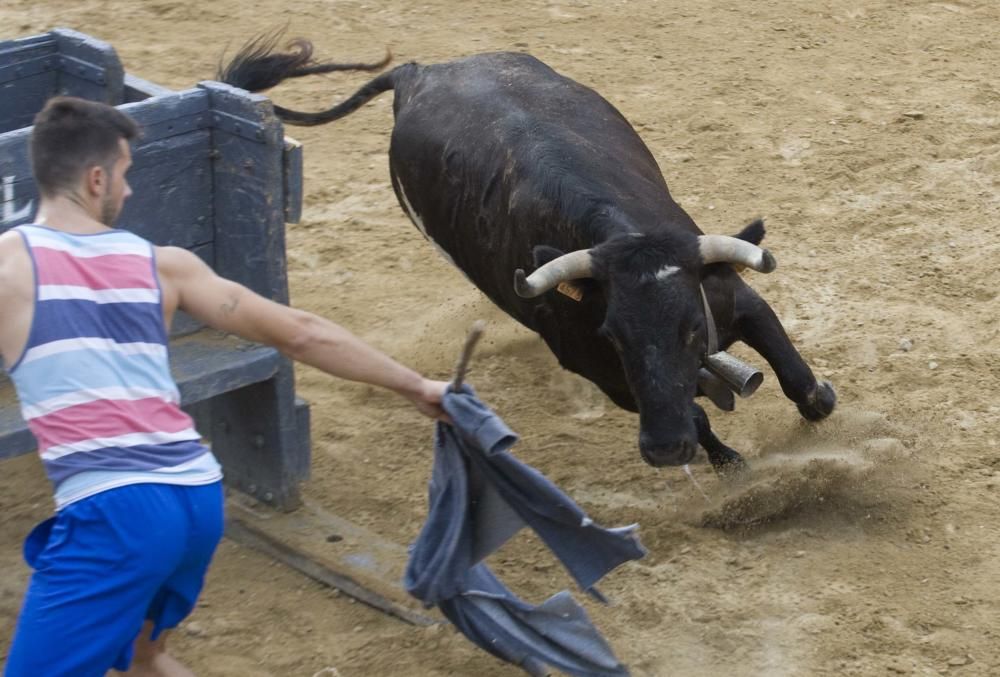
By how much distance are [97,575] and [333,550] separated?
6.64 feet

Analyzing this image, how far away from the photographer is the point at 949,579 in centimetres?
478

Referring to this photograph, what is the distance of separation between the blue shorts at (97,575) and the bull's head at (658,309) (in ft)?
6.52

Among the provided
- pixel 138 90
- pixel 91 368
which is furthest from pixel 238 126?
pixel 91 368

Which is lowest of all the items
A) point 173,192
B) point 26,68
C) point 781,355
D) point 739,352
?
point 739,352

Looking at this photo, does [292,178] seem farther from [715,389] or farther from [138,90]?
[715,389]

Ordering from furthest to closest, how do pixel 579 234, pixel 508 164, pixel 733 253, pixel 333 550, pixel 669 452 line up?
pixel 508 164 < pixel 579 234 < pixel 333 550 < pixel 733 253 < pixel 669 452

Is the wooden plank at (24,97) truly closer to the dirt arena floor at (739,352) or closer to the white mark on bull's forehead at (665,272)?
the dirt arena floor at (739,352)

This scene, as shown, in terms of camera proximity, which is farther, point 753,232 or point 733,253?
point 753,232

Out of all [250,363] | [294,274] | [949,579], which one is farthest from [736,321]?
[294,274]

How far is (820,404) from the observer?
5.69m

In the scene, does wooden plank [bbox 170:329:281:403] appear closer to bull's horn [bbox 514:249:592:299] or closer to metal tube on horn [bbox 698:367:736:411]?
bull's horn [bbox 514:249:592:299]

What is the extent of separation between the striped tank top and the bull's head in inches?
74.9

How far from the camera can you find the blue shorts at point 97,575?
125 inches

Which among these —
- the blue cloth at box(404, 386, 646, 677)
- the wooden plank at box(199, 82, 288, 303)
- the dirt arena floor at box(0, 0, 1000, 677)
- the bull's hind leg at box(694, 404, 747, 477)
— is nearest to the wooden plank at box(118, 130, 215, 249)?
the wooden plank at box(199, 82, 288, 303)
